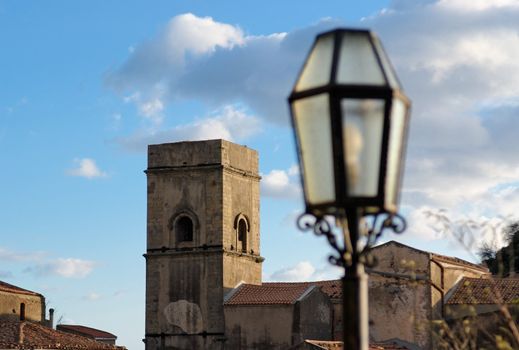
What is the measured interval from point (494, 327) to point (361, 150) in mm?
28274

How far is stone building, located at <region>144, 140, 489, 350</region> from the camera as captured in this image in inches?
1415

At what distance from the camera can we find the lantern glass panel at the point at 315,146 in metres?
3.95

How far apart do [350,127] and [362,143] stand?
7cm

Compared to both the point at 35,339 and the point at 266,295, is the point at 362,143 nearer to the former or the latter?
the point at 266,295

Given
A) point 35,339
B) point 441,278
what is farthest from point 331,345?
point 35,339

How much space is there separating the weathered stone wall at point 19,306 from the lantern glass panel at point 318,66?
132 ft

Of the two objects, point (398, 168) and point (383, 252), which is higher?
point (383, 252)

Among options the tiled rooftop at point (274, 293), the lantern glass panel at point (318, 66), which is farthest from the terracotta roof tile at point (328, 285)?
the lantern glass panel at point (318, 66)

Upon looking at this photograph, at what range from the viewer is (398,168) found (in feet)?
13.3

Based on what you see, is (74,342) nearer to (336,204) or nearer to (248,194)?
(248,194)

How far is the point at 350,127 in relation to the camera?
3.91 m

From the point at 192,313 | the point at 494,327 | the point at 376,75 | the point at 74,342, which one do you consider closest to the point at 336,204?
the point at 376,75

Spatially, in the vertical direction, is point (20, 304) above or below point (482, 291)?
above

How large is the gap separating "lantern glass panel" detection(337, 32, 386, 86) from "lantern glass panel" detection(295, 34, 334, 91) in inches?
2.0
